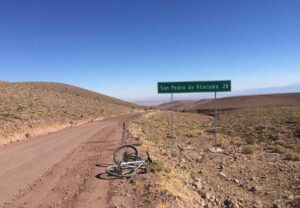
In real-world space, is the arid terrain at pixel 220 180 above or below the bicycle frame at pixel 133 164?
below

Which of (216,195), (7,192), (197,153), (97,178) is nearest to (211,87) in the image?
(197,153)

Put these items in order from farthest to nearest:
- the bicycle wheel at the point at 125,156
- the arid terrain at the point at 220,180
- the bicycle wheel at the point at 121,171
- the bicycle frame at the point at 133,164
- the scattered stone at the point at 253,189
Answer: the bicycle wheel at the point at 125,156, the scattered stone at the point at 253,189, the bicycle frame at the point at 133,164, the bicycle wheel at the point at 121,171, the arid terrain at the point at 220,180

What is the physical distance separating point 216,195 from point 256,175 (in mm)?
3837

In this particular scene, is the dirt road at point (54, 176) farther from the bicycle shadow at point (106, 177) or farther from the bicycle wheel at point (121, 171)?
the bicycle wheel at point (121, 171)

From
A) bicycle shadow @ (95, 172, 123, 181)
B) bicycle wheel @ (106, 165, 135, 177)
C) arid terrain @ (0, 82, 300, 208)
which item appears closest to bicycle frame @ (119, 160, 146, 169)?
bicycle wheel @ (106, 165, 135, 177)

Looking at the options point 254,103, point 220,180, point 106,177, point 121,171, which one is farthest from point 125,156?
point 254,103

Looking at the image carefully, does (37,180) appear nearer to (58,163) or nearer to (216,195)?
(58,163)

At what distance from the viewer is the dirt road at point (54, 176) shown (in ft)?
28.0

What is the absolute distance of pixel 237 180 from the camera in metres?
12.7

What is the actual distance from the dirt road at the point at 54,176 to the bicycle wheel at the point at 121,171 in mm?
440

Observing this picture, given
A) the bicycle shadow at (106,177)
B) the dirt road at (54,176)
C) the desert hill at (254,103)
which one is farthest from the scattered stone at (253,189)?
the desert hill at (254,103)

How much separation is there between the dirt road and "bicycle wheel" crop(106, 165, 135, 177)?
440 mm

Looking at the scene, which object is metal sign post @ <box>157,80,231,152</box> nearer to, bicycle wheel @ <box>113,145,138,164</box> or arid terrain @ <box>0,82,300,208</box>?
arid terrain @ <box>0,82,300,208</box>

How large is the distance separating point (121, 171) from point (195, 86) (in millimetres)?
7663
